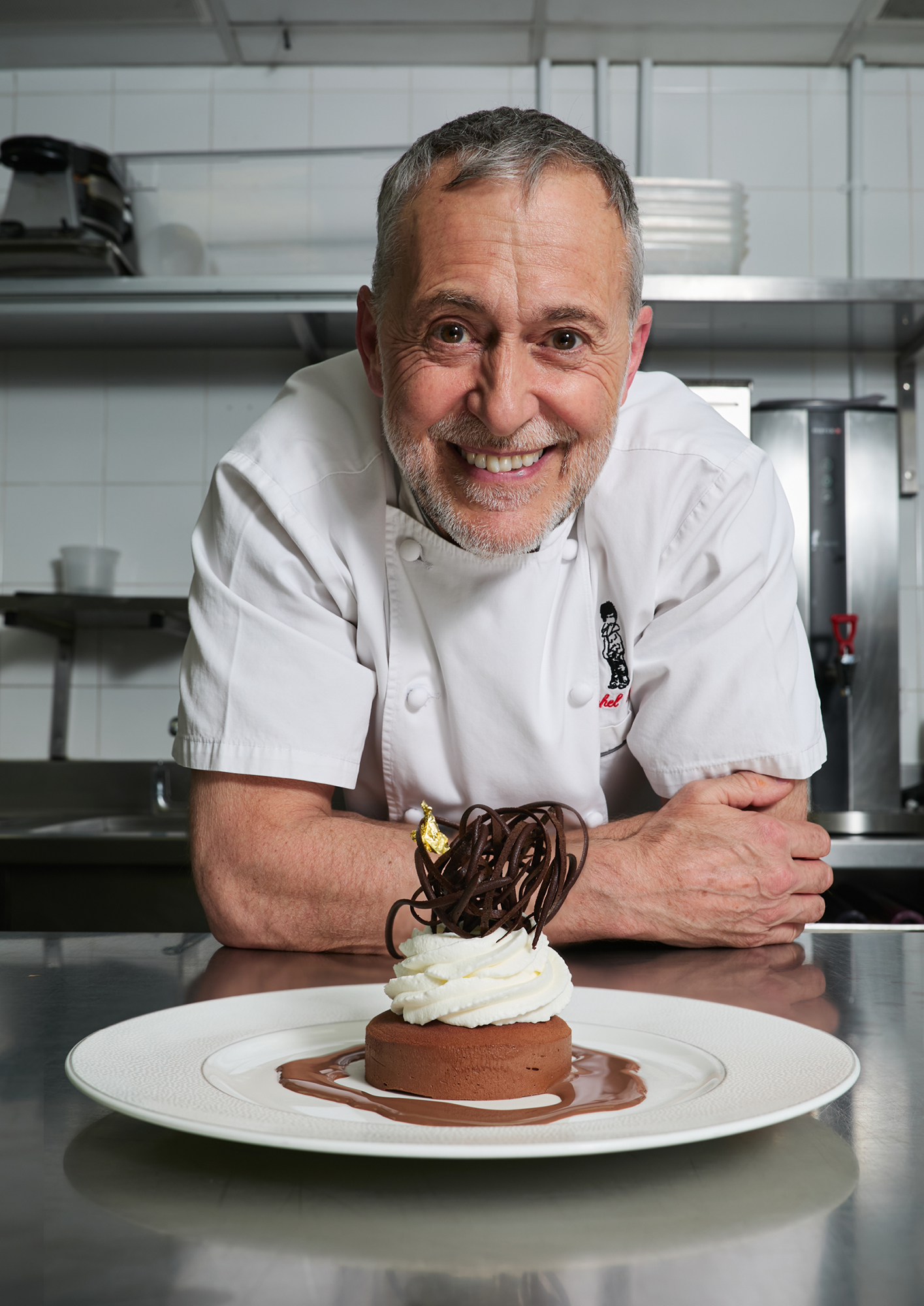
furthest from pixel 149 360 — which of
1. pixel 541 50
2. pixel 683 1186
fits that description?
pixel 683 1186

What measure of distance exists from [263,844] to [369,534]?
1.18ft

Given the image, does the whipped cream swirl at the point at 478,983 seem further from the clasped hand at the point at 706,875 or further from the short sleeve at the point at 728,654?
the short sleeve at the point at 728,654

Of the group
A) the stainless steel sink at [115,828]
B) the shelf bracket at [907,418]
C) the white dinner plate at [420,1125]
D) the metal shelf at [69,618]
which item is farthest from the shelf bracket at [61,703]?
the white dinner plate at [420,1125]

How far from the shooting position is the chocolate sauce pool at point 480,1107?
0.55m

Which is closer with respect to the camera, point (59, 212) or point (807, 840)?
point (807, 840)

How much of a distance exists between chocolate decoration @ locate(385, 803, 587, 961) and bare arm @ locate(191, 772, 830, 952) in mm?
366

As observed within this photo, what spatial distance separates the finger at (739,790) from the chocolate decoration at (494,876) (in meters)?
0.52

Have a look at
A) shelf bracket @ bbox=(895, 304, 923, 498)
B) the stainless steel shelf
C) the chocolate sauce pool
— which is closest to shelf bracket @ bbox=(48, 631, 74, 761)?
the stainless steel shelf

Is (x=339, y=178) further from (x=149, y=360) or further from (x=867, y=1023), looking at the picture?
(x=867, y=1023)

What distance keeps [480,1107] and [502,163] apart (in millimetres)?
838

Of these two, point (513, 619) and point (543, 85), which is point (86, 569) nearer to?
point (543, 85)

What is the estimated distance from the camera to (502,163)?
108cm

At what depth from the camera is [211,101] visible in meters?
3.05

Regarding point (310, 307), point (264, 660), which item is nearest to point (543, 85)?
point (310, 307)
